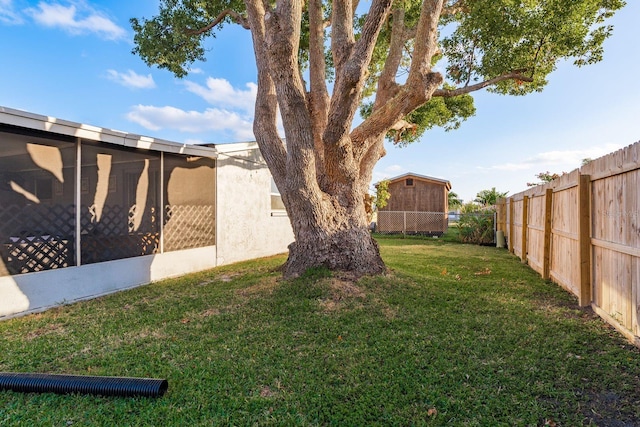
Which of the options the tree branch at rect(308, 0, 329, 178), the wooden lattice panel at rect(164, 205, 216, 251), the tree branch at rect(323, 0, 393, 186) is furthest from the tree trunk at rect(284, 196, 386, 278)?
the wooden lattice panel at rect(164, 205, 216, 251)

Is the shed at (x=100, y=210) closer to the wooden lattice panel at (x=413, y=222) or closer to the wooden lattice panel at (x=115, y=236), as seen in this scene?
the wooden lattice panel at (x=115, y=236)

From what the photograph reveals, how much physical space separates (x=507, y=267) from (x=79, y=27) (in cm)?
1178

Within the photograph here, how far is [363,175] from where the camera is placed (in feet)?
22.5

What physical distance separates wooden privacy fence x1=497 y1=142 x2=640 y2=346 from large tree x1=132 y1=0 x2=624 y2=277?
Answer: 2637 millimetres

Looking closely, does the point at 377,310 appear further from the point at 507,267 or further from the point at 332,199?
the point at 507,267

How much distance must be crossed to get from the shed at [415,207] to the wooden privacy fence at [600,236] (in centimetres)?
1052

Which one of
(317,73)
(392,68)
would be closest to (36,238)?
(317,73)

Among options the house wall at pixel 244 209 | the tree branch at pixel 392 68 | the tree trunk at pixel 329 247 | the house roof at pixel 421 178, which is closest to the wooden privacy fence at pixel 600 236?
the tree trunk at pixel 329 247

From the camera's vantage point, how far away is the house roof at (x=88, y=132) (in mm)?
4125

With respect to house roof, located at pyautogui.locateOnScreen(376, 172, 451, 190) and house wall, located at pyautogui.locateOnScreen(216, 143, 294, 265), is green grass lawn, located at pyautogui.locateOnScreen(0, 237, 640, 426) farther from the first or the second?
house roof, located at pyautogui.locateOnScreen(376, 172, 451, 190)

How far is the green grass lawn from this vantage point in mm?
2180

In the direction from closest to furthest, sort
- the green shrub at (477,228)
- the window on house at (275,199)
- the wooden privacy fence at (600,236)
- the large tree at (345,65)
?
the wooden privacy fence at (600,236) → the large tree at (345,65) → the window on house at (275,199) → the green shrub at (477,228)

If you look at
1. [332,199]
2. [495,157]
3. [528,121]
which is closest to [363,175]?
[332,199]

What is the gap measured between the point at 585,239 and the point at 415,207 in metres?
13.7
